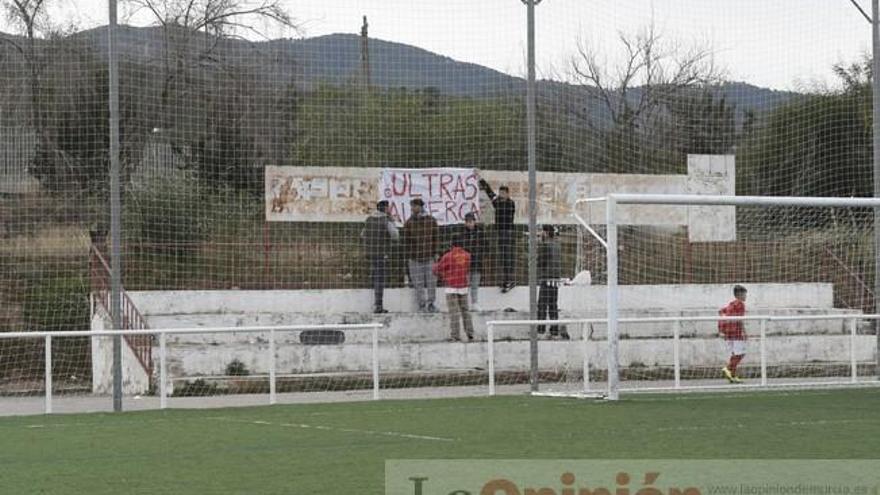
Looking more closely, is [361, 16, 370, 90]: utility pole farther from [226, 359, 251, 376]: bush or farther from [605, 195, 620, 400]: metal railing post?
[605, 195, 620, 400]: metal railing post

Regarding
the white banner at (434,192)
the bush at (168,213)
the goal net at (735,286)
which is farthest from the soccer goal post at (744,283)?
the bush at (168,213)

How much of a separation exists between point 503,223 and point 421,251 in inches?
51.1

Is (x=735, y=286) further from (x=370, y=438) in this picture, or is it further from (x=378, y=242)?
(x=370, y=438)

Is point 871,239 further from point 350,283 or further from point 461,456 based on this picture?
point 461,456

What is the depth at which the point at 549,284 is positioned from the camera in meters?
21.3

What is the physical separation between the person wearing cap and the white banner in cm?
21

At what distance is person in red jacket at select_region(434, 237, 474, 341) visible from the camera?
71.9 ft

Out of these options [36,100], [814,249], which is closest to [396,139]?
[36,100]

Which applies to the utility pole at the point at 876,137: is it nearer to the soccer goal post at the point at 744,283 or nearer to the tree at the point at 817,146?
the soccer goal post at the point at 744,283

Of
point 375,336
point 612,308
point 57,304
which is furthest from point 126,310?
point 612,308

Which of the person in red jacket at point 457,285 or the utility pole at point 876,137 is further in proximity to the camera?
the person in red jacket at point 457,285

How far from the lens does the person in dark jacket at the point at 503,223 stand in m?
21.8

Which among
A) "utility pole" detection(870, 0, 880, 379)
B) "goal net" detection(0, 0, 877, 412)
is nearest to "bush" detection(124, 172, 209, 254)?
"goal net" detection(0, 0, 877, 412)

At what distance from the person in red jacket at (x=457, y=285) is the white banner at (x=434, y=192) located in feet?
1.51
